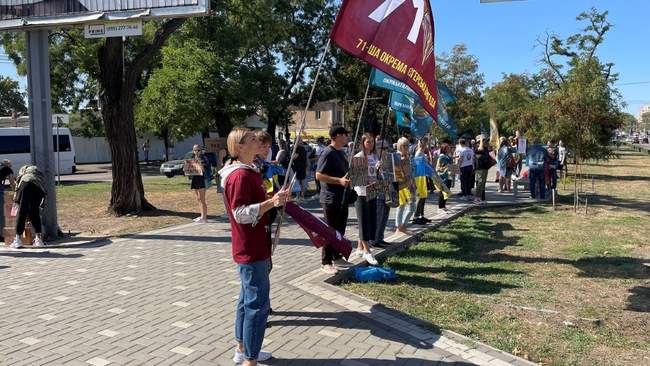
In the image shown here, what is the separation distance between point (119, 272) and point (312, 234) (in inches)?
131

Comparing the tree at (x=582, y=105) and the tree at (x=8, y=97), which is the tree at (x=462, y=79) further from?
the tree at (x=8, y=97)

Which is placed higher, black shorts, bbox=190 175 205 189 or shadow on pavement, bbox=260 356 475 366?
black shorts, bbox=190 175 205 189

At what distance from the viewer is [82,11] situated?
9375 millimetres

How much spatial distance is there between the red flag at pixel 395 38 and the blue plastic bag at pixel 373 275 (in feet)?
6.85

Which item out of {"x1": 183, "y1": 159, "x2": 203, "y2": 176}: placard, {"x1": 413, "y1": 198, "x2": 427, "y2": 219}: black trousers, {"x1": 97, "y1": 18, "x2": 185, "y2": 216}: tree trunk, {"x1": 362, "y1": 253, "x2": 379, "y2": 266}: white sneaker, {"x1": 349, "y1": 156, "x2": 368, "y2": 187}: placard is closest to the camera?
{"x1": 362, "y1": 253, "x2": 379, "y2": 266}: white sneaker

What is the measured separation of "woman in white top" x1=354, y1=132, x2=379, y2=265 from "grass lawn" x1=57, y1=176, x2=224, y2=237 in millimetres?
5183

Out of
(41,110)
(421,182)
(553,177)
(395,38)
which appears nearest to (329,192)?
(395,38)

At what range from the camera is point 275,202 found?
3867 millimetres

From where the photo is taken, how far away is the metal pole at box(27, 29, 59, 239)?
9.80m

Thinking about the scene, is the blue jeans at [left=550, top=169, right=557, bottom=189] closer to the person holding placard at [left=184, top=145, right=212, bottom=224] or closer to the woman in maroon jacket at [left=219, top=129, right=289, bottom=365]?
the person holding placard at [left=184, top=145, right=212, bottom=224]

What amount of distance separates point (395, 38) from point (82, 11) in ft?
19.9

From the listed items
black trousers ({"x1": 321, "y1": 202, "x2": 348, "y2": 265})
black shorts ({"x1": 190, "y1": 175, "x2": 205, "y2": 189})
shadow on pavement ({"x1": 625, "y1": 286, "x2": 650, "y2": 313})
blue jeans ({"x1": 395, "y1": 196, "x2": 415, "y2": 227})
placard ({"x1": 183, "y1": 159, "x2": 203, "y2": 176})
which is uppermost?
placard ({"x1": 183, "y1": 159, "x2": 203, "y2": 176})

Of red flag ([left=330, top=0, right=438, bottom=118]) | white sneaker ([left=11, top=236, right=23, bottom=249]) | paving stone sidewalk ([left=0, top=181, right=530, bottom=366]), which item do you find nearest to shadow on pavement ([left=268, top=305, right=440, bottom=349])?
paving stone sidewalk ([left=0, top=181, right=530, bottom=366])

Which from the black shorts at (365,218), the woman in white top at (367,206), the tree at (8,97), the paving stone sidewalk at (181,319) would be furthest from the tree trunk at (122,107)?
the tree at (8,97)
